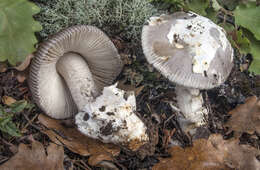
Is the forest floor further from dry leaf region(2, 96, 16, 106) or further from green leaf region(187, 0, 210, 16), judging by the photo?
green leaf region(187, 0, 210, 16)

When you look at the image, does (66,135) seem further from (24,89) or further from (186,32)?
(186,32)

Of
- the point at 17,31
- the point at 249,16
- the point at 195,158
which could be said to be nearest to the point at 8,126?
the point at 17,31

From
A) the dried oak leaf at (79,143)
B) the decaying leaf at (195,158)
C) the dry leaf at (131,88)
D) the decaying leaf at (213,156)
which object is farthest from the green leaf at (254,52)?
the dried oak leaf at (79,143)

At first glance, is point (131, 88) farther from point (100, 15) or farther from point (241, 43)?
point (241, 43)

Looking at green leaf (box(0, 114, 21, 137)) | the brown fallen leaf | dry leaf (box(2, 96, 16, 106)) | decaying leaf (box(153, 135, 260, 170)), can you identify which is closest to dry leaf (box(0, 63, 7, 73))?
dry leaf (box(2, 96, 16, 106))

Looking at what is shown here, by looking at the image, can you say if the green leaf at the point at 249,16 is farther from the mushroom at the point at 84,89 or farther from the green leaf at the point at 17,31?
the green leaf at the point at 17,31

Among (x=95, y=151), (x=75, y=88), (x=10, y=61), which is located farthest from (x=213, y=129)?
(x=10, y=61)
